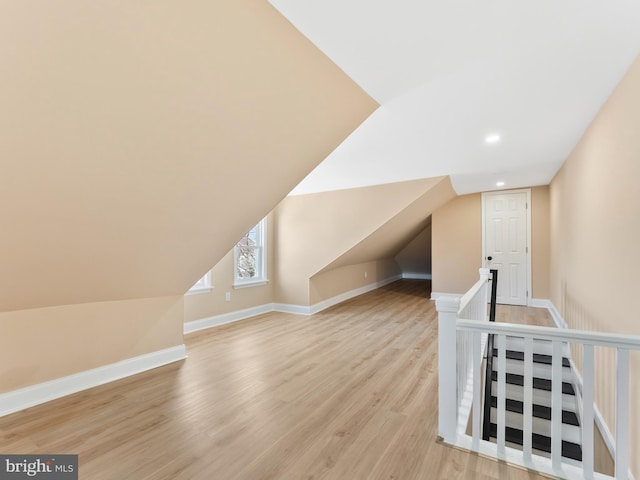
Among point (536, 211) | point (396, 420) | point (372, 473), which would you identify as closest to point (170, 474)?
point (372, 473)

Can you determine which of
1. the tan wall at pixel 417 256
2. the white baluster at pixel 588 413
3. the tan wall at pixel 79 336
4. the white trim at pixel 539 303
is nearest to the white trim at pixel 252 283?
the tan wall at pixel 79 336

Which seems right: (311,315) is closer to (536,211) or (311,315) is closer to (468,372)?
(468,372)

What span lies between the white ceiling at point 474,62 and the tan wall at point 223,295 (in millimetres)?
2510

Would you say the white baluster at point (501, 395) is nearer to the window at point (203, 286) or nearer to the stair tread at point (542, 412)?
the stair tread at point (542, 412)

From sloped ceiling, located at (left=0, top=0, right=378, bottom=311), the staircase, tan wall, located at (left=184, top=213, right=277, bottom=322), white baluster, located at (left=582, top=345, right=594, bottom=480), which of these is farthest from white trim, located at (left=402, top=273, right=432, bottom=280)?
white baluster, located at (left=582, top=345, right=594, bottom=480)

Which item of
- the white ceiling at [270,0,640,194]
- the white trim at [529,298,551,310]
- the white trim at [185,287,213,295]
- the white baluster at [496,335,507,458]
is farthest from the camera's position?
the white trim at [529,298,551,310]

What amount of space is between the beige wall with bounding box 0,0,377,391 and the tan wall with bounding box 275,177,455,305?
7.90 feet

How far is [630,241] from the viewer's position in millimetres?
1722

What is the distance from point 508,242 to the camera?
18.0 feet

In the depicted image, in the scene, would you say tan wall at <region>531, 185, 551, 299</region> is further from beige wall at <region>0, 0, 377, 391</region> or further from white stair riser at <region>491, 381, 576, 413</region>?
beige wall at <region>0, 0, 377, 391</region>

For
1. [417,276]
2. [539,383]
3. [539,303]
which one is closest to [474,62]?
[539,383]

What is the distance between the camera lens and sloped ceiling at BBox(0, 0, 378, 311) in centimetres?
108

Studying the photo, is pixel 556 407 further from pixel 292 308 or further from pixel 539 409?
pixel 292 308

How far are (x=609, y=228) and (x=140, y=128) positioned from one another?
2968mm
